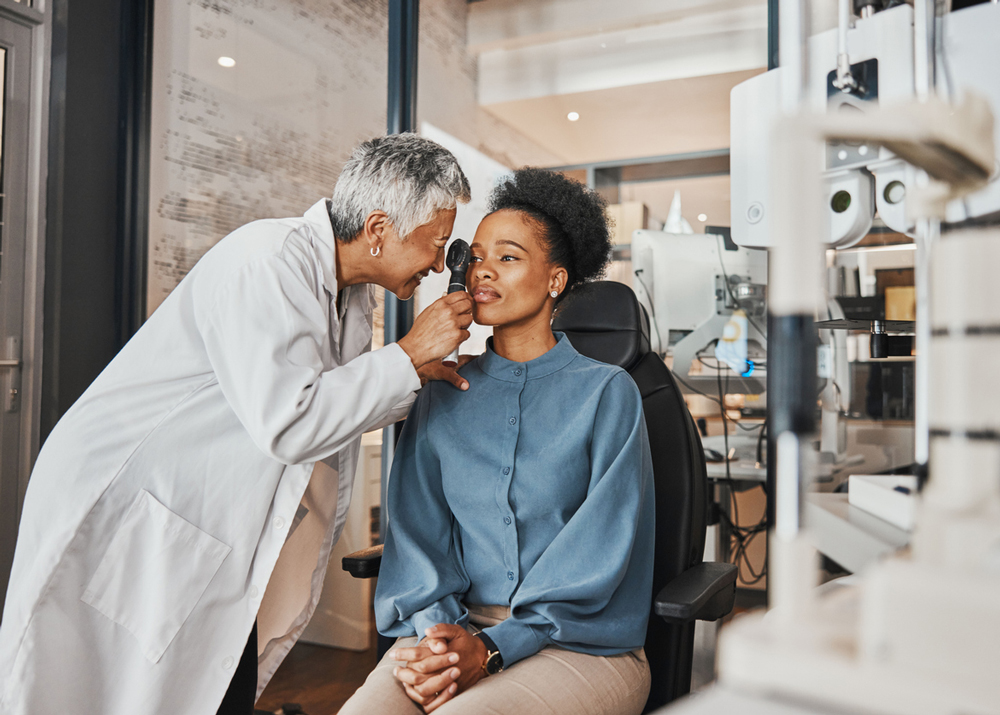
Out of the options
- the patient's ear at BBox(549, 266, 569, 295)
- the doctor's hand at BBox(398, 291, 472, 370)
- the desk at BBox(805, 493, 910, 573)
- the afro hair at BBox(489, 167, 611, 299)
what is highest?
the afro hair at BBox(489, 167, 611, 299)

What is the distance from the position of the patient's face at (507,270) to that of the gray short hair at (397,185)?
102 mm

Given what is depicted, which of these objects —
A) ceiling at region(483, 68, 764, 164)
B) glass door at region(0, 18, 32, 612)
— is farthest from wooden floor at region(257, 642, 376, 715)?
ceiling at region(483, 68, 764, 164)

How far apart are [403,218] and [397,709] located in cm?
81

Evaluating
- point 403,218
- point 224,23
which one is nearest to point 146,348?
point 403,218

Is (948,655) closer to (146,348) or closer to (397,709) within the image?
(397,709)

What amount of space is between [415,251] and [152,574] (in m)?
0.72

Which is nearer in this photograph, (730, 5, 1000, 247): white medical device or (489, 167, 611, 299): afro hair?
(730, 5, 1000, 247): white medical device

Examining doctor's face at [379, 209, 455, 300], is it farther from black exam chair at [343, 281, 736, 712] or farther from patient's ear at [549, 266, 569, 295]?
black exam chair at [343, 281, 736, 712]

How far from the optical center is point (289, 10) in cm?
246

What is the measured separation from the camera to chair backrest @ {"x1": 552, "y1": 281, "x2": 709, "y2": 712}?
4.24 ft

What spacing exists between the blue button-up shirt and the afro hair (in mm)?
181

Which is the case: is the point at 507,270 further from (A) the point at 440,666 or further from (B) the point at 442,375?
(A) the point at 440,666

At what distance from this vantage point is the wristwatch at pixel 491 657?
1.08 metres

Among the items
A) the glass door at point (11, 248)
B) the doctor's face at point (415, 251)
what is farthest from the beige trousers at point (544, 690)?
the glass door at point (11, 248)
